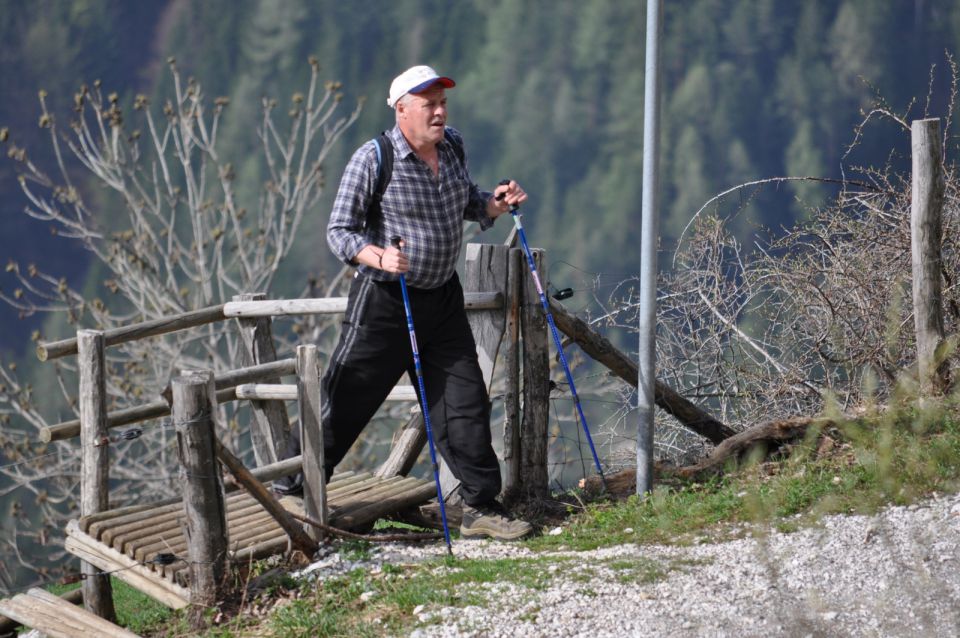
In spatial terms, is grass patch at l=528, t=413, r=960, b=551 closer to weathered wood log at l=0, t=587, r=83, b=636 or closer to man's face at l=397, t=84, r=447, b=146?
man's face at l=397, t=84, r=447, b=146

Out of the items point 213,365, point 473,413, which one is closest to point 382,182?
point 473,413

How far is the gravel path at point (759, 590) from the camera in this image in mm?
3887

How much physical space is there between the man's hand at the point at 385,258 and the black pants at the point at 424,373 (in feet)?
1.16

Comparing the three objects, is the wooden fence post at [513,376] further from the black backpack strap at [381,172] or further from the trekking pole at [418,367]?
the black backpack strap at [381,172]

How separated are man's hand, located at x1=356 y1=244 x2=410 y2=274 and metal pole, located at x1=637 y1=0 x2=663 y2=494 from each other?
3.82ft

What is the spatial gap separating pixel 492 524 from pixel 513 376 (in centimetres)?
83

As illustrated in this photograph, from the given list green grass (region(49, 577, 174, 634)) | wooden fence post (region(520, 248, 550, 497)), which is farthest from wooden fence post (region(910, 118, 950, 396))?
green grass (region(49, 577, 174, 634))

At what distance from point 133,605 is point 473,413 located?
3.82 meters

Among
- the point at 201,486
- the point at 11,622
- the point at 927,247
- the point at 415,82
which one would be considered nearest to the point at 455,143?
the point at 415,82

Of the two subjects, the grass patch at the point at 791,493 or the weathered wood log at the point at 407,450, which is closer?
the grass patch at the point at 791,493

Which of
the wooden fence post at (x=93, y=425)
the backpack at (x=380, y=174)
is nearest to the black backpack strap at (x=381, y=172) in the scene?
the backpack at (x=380, y=174)

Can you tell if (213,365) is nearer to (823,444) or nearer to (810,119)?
(823,444)

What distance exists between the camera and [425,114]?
16.7 ft

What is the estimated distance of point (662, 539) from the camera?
16.5 ft
